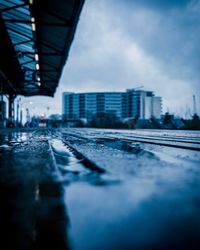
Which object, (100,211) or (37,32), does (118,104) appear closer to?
(37,32)

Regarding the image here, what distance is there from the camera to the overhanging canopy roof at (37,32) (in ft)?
24.6

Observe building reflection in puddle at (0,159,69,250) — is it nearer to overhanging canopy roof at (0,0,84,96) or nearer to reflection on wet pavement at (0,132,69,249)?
reflection on wet pavement at (0,132,69,249)

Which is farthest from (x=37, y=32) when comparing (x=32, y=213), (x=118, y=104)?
(x=118, y=104)

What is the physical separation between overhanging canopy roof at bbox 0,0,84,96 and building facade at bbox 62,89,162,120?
102504 millimetres

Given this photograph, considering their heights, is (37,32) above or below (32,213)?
above

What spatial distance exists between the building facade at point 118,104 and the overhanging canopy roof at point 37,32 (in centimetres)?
10250

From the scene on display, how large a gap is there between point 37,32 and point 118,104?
11336 cm

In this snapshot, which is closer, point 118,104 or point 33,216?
point 33,216

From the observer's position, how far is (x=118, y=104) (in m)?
122

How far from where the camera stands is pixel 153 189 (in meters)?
1.40

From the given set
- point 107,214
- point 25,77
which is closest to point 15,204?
point 107,214

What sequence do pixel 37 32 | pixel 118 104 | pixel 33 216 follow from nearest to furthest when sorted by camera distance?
1. pixel 33 216
2. pixel 37 32
3. pixel 118 104

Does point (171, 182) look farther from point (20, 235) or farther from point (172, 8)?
point (172, 8)

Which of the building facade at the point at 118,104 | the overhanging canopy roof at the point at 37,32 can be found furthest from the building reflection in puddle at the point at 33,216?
the building facade at the point at 118,104
